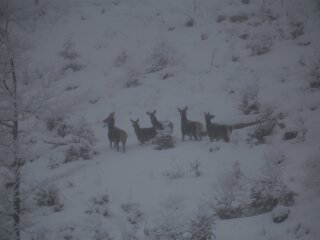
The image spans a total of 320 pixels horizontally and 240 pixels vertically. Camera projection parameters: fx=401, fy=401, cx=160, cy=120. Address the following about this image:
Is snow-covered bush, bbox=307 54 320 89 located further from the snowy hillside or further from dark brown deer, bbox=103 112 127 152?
dark brown deer, bbox=103 112 127 152

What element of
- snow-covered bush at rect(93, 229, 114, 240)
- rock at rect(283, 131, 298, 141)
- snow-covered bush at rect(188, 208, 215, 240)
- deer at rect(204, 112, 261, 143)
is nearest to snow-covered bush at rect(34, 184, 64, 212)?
snow-covered bush at rect(93, 229, 114, 240)

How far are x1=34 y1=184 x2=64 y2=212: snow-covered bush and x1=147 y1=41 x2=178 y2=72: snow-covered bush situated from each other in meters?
14.1

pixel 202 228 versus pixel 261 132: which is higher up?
pixel 261 132

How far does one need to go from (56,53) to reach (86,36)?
290 centimetres

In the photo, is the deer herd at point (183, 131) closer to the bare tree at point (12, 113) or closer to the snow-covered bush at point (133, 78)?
the bare tree at point (12, 113)

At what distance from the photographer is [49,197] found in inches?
448

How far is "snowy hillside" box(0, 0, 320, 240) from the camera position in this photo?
9.16m

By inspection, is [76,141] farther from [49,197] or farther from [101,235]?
[101,235]

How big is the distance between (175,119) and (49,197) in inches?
335

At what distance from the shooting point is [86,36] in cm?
2984

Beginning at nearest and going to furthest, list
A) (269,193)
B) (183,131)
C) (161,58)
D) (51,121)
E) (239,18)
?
(269,193), (51,121), (183,131), (161,58), (239,18)

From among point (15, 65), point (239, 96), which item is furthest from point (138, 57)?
point (15, 65)

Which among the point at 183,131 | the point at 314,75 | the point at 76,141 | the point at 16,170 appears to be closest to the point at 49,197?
the point at 16,170

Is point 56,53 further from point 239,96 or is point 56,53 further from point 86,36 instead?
point 239,96
